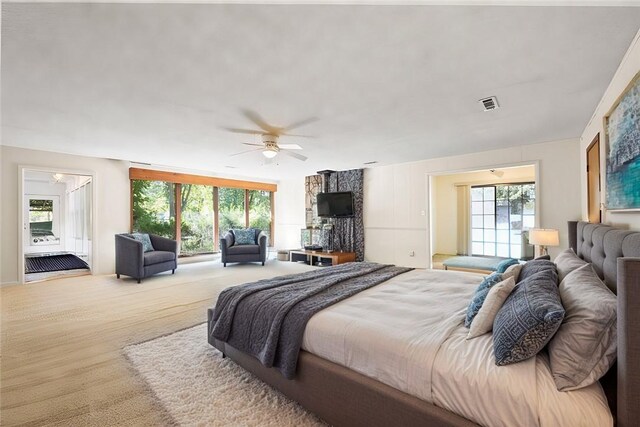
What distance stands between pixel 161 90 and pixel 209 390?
2.56 metres

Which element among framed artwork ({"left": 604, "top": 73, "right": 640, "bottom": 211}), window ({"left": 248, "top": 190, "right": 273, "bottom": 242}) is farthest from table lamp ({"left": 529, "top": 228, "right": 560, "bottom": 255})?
window ({"left": 248, "top": 190, "right": 273, "bottom": 242})

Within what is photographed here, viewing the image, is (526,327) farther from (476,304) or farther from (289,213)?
(289,213)

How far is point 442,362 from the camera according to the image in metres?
1.26

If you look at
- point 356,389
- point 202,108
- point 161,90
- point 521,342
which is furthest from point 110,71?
point 521,342

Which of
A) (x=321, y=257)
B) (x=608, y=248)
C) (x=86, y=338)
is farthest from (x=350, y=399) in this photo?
(x=321, y=257)

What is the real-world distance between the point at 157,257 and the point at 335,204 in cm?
402

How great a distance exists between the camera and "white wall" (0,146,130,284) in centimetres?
467

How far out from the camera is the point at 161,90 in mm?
2631

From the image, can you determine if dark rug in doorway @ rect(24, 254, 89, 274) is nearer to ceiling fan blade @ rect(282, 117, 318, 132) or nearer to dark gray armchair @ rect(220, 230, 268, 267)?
dark gray armchair @ rect(220, 230, 268, 267)

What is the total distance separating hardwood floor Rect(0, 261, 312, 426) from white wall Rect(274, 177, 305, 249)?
3434 millimetres

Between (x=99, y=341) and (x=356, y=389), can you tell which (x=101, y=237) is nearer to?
(x=99, y=341)

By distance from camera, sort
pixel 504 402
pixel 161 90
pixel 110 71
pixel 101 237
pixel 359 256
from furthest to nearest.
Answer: pixel 359 256
pixel 101 237
pixel 161 90
pixel 110 71
pixel 504 402

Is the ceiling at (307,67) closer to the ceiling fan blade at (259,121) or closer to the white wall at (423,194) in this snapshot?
the ceiling fan blade at (259,121)

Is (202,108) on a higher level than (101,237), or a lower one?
higher
